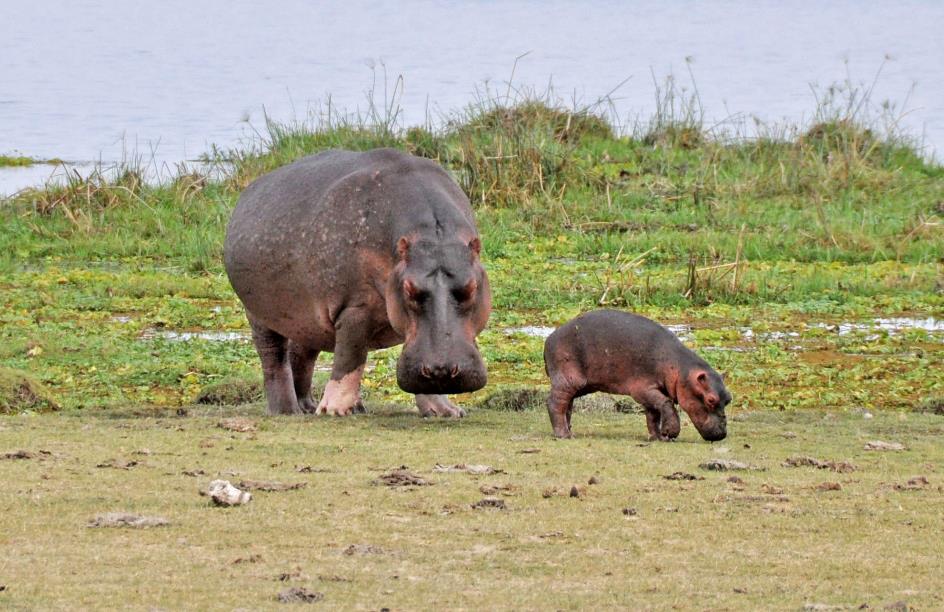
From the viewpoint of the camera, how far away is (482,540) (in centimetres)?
562

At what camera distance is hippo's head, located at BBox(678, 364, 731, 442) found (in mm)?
7848

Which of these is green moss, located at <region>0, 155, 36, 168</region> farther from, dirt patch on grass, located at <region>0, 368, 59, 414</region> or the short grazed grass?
the short grazed grass

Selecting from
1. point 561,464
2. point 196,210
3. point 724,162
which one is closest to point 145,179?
point 196,210

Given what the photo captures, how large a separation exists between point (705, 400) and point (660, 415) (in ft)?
0.95

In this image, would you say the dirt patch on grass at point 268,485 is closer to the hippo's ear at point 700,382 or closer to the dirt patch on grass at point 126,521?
the dirt patch on grass at point 126,521

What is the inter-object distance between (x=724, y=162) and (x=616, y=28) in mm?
36490

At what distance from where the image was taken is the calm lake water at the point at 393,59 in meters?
28.9

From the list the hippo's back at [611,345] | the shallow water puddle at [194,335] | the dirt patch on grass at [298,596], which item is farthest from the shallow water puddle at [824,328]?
the dirt patch on grass at [298,596]

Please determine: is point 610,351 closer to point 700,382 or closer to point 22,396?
point 700,382

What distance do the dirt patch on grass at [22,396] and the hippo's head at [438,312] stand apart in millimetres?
2219

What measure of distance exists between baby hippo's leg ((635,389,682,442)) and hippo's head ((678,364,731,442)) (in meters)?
0.07

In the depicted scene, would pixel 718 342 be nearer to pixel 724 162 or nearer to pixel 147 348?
pixel 147 348

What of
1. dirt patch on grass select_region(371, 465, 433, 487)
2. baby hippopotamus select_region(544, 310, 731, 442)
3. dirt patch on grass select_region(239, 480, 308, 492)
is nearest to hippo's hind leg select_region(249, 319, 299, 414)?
baby hippopotamus select_region(544, 310, 731, 442)

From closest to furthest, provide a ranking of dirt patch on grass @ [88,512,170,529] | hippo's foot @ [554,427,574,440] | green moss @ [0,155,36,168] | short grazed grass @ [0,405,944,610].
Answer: short grazed grass @ [0,405,944,610], dirt patch on grass @ [88,512,170,529], hippo's foot @ [554,427,574,440], green moss @ [0,155,36,168]
